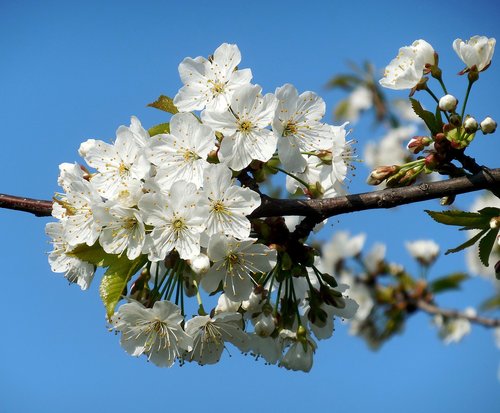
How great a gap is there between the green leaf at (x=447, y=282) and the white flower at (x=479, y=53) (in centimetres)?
463

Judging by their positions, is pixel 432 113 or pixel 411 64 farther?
pixel 411 64

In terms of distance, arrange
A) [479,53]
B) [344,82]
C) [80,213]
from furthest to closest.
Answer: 1. [344,82]
2. [479,53]
3. [80,213]

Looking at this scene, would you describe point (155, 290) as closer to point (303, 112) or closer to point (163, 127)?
point (163, 127)

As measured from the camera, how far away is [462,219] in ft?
10.2

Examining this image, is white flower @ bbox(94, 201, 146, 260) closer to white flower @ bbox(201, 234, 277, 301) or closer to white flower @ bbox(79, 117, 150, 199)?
white flower @ bbox(79, 117, 150, 199)

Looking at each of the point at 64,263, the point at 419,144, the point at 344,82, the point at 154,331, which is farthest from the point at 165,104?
the point at 344,82

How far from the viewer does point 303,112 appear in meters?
3.23

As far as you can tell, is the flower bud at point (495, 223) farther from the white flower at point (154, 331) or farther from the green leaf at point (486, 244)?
the white flower at point (154, 331)

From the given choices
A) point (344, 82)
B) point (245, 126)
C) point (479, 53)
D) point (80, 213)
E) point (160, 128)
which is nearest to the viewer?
point (245, 126)

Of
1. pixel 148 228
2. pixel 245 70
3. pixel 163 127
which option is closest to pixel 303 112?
pixel 245 70

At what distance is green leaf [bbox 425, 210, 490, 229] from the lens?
10.2ft

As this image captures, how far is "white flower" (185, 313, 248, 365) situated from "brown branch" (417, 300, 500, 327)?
4.65 metres

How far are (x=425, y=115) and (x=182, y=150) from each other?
1.20 m

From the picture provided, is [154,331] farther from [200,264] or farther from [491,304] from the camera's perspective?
[491,304]
